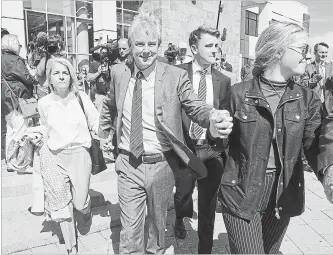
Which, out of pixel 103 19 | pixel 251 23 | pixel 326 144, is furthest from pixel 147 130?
pixel 251 23

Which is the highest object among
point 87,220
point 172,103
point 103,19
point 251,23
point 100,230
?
point 251,23

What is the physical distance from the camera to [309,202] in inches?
200

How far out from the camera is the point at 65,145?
3.26 meters

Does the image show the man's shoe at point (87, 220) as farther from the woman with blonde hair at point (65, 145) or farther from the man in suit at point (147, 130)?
the man in suit at point (147, 130)

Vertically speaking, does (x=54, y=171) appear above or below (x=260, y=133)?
below

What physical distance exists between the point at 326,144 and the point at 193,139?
4.65 ft

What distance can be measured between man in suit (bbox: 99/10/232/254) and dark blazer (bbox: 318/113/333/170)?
830 millimetres

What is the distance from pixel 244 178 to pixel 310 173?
480 centimetres

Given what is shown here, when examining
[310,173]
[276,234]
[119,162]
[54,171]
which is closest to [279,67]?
[276,234]

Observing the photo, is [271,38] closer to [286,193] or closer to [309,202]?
[286,193]

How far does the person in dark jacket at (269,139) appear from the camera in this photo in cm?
203

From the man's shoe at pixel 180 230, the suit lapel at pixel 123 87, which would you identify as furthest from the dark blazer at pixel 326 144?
the man's shoe at pixel 180 230

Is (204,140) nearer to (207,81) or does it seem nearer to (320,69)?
(207,81)

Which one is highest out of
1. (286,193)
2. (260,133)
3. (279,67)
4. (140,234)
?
(279,67)
